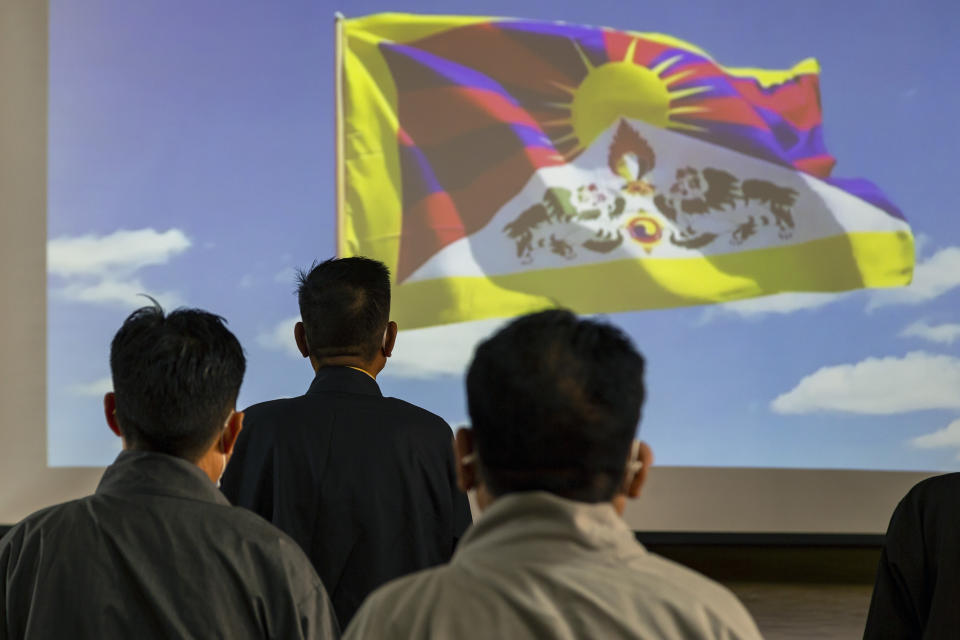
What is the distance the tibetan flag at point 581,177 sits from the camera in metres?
4.18

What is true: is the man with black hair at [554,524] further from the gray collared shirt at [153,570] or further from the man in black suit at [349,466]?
the man in black suit at [349,466]

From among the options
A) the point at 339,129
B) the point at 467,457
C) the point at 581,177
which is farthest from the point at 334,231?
the point at 467,457

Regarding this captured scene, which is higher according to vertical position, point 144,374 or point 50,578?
point 144,374

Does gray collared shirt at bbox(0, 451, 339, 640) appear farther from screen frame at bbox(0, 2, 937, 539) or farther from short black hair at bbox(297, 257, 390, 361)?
screen frame at bbox(0, 2, 937, 539)

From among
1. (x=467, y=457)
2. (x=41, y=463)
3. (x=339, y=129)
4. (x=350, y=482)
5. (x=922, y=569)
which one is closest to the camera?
(x=467, y=457)

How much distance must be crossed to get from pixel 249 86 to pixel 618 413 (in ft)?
12.9

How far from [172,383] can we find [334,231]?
3.24 meters

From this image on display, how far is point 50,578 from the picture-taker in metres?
1.07

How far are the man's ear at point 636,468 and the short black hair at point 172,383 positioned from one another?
545 mm

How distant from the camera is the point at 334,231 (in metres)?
4.33

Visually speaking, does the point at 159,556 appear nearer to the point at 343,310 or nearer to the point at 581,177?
the point at 343,310

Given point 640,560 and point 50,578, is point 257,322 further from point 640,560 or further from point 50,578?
point 640,560

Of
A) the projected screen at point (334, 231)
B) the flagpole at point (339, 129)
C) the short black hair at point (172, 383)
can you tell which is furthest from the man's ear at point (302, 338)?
the flagpole at point (339, 129)

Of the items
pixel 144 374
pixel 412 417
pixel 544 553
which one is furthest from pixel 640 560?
pixel 412 417
